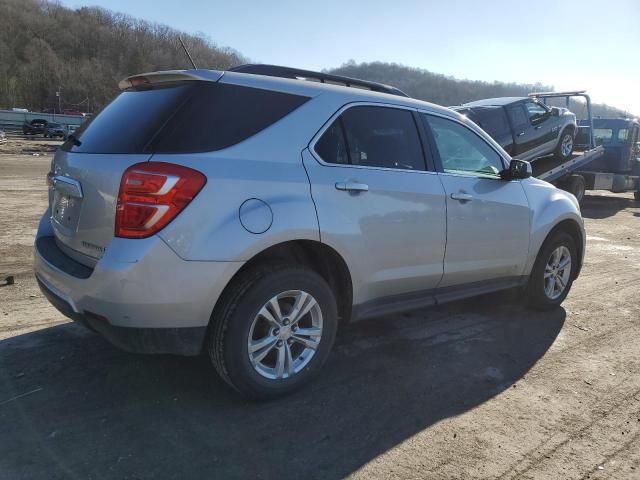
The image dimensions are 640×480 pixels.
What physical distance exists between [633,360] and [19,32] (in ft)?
449

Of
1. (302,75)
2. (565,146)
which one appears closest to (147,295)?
(302,75)

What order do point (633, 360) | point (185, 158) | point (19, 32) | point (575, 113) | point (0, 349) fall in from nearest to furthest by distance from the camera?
point (185, 158) → point (0, 349) → point (633, 360) → point (575, 113) → point (19, 32)

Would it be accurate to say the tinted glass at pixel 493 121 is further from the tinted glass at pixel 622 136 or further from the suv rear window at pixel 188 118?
the tinted glass at pixel 622 136

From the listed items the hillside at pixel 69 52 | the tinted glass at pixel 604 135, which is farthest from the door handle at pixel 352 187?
the hillside at pixel 69 52

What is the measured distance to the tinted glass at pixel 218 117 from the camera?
116 inches

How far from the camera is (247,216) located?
2.98 metres

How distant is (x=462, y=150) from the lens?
14.7ft

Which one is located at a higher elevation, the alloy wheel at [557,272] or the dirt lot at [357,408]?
the alloy wheel at [557,272]

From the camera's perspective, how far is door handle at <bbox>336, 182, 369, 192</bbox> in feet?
11.2

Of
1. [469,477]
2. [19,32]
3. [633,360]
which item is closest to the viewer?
[469,477]

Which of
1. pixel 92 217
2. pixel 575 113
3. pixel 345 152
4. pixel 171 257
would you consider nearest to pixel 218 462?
pixel 171 257

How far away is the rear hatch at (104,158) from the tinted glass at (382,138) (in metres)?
0.98

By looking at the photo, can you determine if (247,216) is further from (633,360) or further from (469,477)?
(633,360)

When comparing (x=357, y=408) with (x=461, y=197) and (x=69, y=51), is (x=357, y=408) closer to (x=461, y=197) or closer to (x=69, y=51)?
(x=461, y=197)
